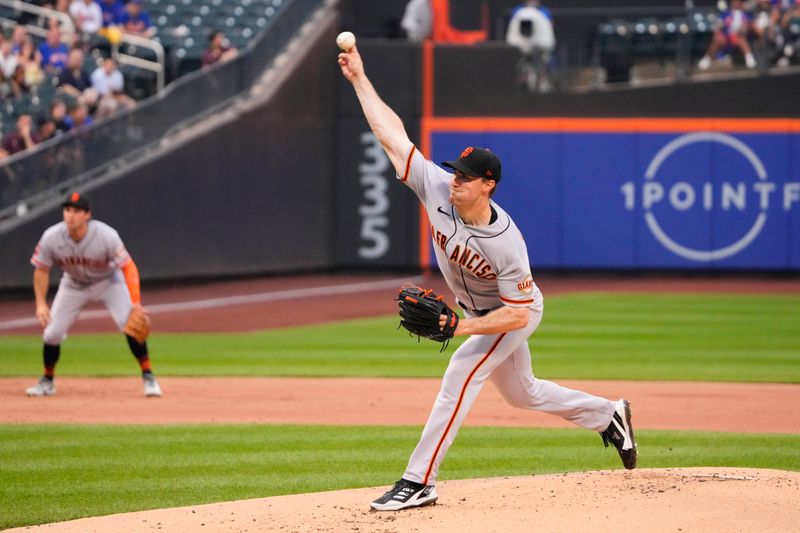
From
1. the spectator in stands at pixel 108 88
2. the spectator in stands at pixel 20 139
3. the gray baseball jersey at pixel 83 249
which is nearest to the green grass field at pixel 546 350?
the gray baseball jersey at pixel 83 249

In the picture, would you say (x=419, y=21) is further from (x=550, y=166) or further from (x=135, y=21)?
(x=135, y=21)

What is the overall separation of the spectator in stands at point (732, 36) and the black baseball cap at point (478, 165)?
17.9 meters

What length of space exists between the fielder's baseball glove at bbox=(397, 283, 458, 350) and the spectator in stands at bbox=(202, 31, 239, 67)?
53.6 feet

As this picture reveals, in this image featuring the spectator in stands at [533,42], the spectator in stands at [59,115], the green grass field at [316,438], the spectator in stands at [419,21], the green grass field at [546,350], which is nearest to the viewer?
the green grass field at [316,438]

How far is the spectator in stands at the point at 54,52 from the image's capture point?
20.2m

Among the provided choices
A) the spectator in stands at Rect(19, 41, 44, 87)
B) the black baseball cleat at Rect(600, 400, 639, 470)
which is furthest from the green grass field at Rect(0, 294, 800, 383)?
the spectator in stands at Rect(19, 41, 44, 87)

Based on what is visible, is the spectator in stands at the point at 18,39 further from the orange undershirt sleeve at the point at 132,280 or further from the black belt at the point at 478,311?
the black belt at the point at 478,311

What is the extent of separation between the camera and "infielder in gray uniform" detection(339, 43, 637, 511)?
21.1 feet

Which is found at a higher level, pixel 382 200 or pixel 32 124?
pixel 32 124

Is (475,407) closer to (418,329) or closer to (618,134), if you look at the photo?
(418,329)

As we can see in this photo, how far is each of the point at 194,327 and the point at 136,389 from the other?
4917 millimetres

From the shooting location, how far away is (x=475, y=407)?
1088 centimetres

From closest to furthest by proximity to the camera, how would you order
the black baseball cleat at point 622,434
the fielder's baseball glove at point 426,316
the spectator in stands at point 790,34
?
the fielder's baseball glove at point 426,316 < the black baseball cleat at point 622,434 < the spectator in stands at point 790,34

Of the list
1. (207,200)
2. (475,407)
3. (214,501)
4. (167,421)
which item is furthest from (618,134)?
(214,501)
